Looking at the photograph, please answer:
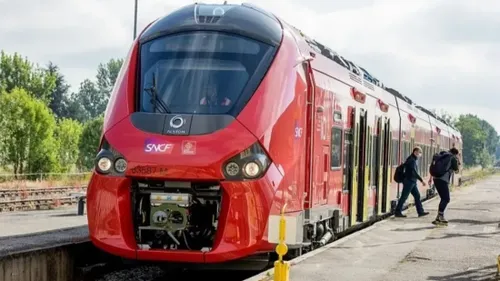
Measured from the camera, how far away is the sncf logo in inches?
369

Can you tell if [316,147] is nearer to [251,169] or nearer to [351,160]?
[251,169]

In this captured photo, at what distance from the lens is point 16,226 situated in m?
19.5

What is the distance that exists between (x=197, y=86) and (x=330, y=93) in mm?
2914

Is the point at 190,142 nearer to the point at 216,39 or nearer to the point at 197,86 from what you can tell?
the point at 197,86

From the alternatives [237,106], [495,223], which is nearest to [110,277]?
[237,106]

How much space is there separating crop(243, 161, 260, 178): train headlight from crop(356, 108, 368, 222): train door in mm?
5371

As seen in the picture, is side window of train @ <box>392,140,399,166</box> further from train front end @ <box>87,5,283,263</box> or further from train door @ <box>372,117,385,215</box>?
train front end @ <box>87,5,283,263</box>

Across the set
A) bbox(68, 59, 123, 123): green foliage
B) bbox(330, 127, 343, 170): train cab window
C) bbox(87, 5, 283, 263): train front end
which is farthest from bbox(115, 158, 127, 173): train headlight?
bbox(68, 59, 123, 123): green foliage

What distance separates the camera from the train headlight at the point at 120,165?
9.48 m

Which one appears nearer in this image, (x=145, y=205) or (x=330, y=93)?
(x=145, y=205)

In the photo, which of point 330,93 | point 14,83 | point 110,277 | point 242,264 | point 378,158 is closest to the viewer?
point 242,264

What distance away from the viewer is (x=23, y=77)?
84.8 m

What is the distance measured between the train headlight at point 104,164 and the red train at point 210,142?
0.01 metres

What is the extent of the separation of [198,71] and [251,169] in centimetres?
155
